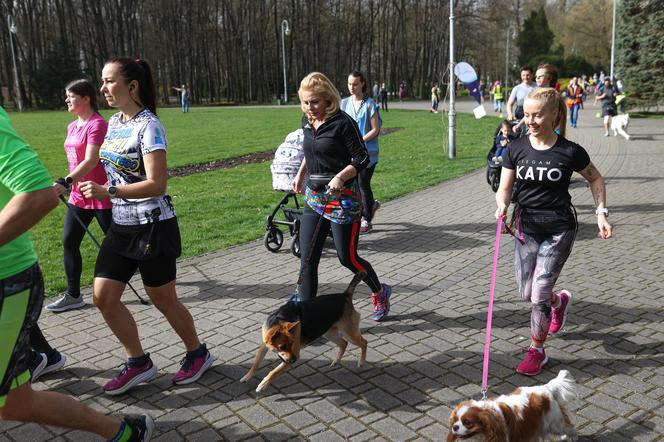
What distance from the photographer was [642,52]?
2767cm

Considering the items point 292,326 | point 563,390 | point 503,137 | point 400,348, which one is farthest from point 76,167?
point 503,137

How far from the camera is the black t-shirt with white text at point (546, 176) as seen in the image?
376cm

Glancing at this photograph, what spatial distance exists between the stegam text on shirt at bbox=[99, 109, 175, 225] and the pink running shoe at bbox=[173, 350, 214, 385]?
3.56ft

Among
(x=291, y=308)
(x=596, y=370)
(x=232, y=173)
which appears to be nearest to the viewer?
(x=291, y=308)

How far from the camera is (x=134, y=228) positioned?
3502mm

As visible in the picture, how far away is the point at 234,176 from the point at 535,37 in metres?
66.5

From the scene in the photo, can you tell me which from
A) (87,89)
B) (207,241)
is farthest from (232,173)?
(87,89)

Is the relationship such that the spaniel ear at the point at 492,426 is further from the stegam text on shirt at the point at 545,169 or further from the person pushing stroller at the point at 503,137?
the person pushing stroller at the point at 503,137

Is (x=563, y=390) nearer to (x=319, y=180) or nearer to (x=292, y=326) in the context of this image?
(x=292, y=326)

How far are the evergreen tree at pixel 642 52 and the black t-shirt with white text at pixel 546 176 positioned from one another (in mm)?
27735

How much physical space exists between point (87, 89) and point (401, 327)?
3.45 m

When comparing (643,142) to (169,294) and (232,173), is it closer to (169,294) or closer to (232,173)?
(232,173)

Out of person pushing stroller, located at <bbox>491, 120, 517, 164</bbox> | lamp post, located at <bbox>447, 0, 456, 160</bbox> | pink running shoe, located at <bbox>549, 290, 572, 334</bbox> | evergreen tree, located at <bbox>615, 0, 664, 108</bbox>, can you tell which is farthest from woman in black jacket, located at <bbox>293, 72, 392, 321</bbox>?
evergreen tree, located at <bbox>615, 0, 664, 108</bbox>

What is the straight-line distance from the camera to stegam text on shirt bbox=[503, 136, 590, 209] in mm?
3754
